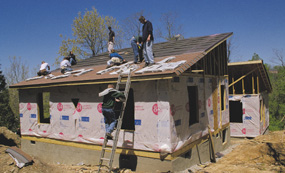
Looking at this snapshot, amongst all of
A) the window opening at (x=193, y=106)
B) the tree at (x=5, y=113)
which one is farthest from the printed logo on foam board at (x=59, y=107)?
the tree at (x=5, y=113)

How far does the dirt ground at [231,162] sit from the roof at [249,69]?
4415 mm

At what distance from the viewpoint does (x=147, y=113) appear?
7.35 metres

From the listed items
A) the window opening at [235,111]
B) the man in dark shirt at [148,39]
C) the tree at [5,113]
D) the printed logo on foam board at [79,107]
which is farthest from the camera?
the window opening at [235,111]

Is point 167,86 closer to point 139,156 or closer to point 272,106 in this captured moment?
point 139,156

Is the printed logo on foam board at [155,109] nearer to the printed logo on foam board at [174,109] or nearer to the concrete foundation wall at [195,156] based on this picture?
the printed logo on foam board at [174,109]

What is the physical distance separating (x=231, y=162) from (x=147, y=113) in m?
5.43

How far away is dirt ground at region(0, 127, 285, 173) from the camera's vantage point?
765cm

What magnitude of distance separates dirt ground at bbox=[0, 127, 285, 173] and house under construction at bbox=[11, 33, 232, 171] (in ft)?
2.38

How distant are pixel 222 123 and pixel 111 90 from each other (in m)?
8.00

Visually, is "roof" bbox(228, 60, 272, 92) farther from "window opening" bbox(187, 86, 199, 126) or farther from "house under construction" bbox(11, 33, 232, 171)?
"window opening" bbox(187, 86, 199, 126)

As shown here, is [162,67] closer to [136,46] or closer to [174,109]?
[174,109]

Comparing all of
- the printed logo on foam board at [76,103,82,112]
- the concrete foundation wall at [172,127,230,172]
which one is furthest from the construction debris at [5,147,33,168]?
the concrete foundation wall at [172,127,230,172]

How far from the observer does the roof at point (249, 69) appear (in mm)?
14516

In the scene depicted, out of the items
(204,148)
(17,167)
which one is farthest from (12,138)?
(204,148)
